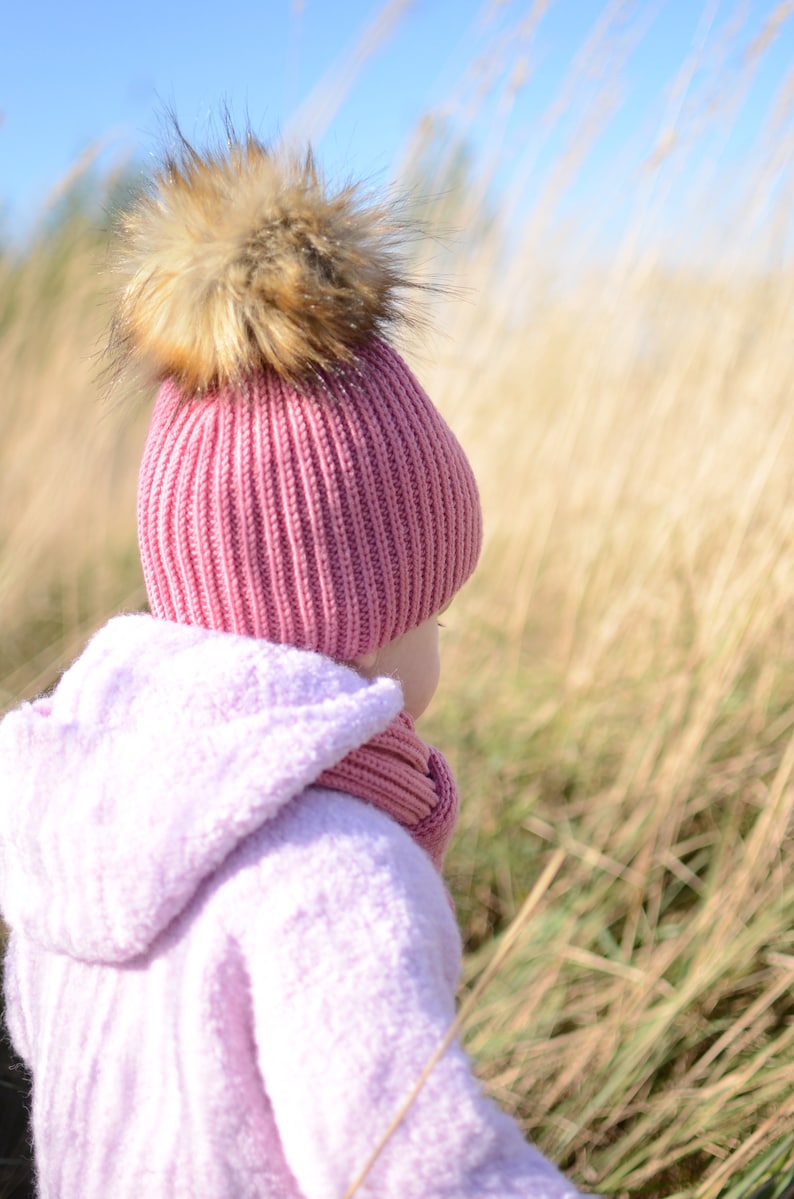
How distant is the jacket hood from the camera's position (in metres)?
0.77

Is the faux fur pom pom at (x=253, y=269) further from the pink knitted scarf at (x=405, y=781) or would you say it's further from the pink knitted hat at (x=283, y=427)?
the pink knitted scarf at (x=405, y=781)

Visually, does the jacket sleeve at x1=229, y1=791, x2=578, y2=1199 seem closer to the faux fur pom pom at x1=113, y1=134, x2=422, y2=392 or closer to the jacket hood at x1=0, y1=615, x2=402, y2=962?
the jacket hood at x1=0, y1=615, x2=402, y2=962

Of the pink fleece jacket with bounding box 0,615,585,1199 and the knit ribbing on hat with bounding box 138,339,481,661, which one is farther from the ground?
the knit ribbing on hat with bounding box 138,339,481,661

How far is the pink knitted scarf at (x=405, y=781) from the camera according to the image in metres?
0.85

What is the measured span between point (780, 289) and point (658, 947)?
4.12 feet

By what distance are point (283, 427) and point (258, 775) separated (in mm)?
302

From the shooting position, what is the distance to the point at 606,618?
2.02 meters

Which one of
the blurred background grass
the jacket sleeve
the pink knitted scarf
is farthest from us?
the blurred background grass

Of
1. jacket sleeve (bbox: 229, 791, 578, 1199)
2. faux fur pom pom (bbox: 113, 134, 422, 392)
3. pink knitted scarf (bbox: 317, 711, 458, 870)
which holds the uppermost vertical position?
faux fur pom pom (bbox: 113, 134, 422, 392)

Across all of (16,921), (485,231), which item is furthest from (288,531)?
(485,231)

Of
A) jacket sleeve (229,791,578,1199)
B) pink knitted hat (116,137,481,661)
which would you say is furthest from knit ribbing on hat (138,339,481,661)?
jacket sleeve (229,791,578,1199)

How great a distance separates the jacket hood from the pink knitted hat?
0.07 meters

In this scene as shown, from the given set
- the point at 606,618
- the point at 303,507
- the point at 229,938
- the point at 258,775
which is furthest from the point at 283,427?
the point at 606,618

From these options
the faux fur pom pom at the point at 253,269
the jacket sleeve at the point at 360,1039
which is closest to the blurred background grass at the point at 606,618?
the faux fur pom pom at the point at 253,269
